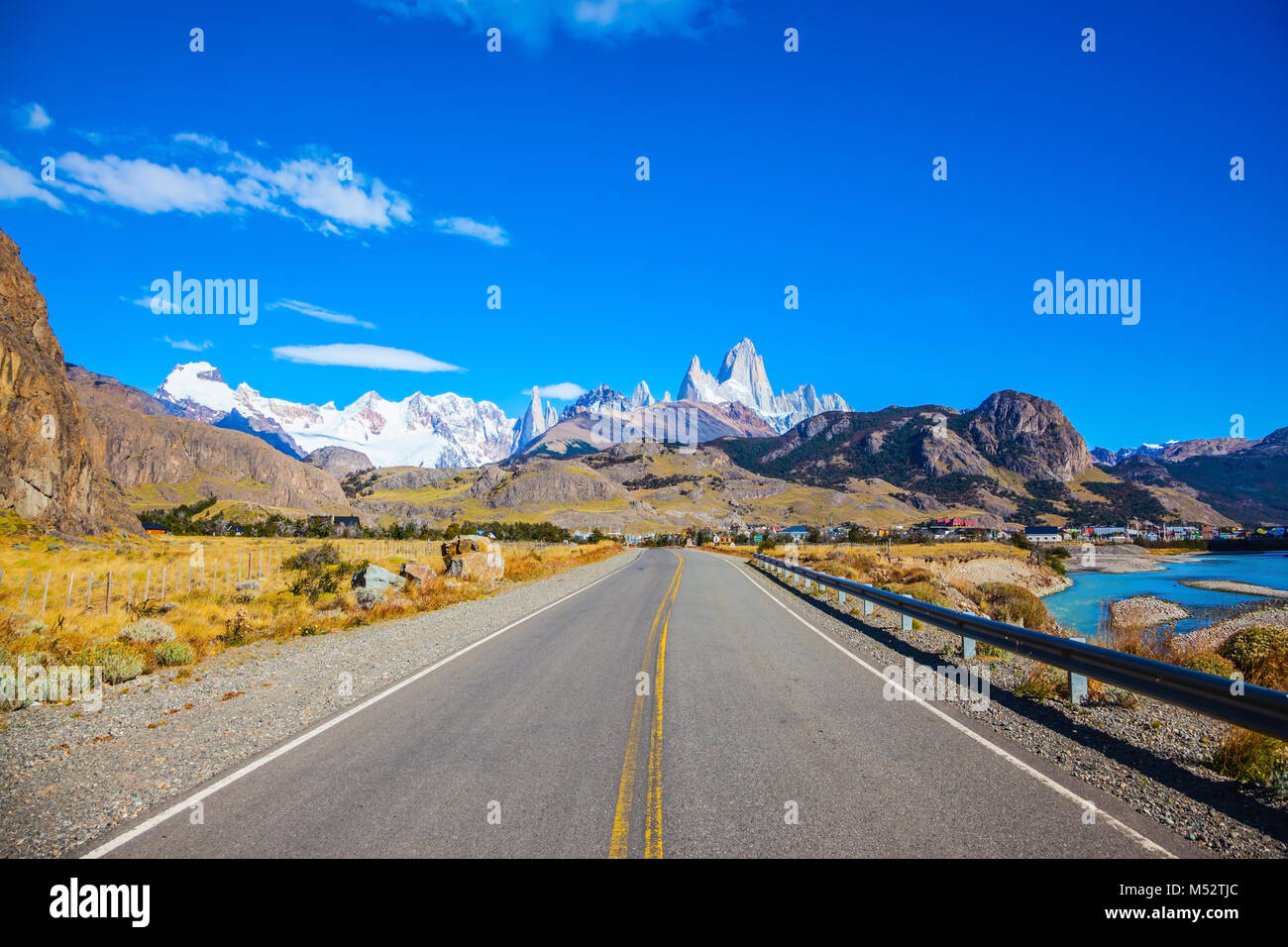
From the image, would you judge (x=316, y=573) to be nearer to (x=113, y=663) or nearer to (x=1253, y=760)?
(x=113, y=663)

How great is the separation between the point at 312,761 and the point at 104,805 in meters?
1.57

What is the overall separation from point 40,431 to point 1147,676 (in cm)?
5868

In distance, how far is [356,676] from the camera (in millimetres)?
10086

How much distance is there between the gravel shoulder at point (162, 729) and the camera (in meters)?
5.25

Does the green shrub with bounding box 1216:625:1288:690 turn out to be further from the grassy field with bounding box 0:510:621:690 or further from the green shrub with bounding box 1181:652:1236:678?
the grassy field with bounding box 0:510:621:690

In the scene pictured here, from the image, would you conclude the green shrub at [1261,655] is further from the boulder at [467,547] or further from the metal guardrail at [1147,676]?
the boulder at [467,547]

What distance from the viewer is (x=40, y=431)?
139 ft

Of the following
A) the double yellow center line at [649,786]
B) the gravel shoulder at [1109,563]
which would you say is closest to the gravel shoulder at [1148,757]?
the double yellow center line at [649,786]

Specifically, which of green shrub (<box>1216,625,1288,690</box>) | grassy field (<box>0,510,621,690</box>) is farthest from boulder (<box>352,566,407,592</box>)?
green shrub (<box>1216,625,1288,690</box>)

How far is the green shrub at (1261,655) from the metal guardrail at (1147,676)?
2.67 m

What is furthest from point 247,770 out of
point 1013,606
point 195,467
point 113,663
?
point 195,467

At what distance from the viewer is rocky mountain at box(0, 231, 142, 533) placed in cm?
3988

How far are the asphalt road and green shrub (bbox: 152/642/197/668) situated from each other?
16.4 feet
